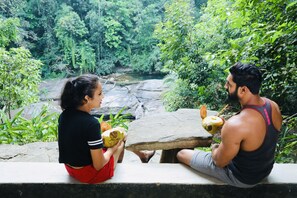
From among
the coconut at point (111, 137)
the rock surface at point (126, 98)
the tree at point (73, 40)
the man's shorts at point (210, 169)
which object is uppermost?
the coconut at point (111, 137)

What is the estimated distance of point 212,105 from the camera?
698 centimetres

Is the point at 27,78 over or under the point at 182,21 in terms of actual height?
under

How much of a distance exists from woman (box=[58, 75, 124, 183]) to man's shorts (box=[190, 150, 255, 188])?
0.72m

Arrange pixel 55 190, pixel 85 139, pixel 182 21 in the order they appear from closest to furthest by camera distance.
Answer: pixel 85 139 → pixel 55 190 → pixel 182 21

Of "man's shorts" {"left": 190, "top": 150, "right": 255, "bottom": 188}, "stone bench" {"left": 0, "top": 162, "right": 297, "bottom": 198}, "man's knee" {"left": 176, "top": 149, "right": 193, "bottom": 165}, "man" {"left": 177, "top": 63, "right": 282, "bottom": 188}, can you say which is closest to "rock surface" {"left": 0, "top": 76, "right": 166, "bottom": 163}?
"stone bench" {"left": 0, "top": 162, "right": 297, "bottom": 198}

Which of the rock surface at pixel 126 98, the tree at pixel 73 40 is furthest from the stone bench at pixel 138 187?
the tree at pixel 73 40

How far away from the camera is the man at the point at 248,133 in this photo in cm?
199

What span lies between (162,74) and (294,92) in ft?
63.4

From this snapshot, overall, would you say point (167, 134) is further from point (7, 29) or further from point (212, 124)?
point (7, 29)

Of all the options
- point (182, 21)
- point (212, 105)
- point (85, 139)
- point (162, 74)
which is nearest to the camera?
point (85, 139)

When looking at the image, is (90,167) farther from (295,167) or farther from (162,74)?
(162,74)

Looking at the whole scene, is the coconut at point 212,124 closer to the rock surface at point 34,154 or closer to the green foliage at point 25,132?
the rock surface at point 34,154

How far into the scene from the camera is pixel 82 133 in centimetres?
206

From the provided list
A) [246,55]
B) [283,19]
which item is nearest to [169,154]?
[246,55]
